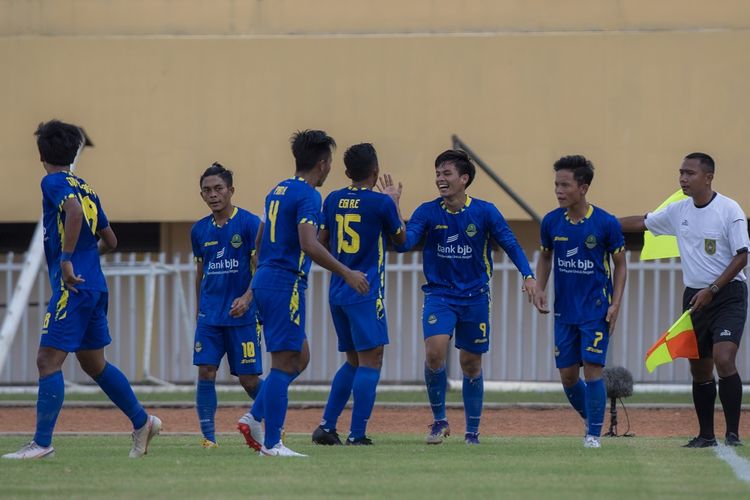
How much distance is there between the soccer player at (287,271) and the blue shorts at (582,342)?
2057 millimetres

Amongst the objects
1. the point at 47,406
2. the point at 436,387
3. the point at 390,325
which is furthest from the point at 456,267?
the point at 390,325

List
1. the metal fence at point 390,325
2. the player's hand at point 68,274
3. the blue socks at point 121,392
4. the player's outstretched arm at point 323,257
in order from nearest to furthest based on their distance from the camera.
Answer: the player's outstretched arm at point 323,257 → the player's hand at point 68,274 → the blue socks at point 121,392 → the metal fence at point 390,325

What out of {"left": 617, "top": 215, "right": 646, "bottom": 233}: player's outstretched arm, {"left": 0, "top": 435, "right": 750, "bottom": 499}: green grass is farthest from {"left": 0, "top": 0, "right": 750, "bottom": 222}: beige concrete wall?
{"left": 0, "top": 435, "right": 750, "bottom": 499}: green grass

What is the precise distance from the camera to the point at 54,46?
21781 mm

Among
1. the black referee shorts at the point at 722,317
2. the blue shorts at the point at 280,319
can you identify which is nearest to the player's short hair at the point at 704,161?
the black referee shorts at the point at 722,317

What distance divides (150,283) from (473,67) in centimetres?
565

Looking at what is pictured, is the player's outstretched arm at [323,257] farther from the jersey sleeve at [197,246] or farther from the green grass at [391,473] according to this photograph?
the jersey sleeve at [197,246]

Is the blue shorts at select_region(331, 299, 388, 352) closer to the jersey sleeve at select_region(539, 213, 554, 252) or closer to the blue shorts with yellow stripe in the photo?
the blue shorts with yellow stripe

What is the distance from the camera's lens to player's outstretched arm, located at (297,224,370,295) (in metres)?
9.14

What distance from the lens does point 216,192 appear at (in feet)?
35.9

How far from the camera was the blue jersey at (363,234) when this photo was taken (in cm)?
1024

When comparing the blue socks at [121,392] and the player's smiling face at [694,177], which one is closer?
the blue socks at [121,392]

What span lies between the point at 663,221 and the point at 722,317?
3.08 feet

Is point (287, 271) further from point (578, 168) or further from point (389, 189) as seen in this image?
point (578, 168)
